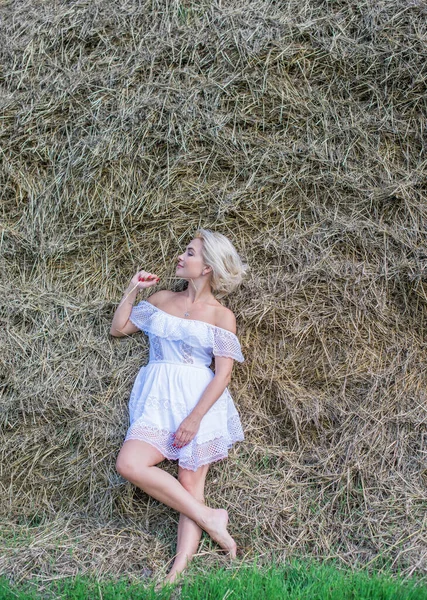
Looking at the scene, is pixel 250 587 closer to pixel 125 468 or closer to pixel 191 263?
pixel 125 468

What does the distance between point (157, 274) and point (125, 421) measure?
0.88 meters

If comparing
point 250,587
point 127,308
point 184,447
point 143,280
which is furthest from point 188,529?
point 143,280

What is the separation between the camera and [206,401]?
3.43 metres

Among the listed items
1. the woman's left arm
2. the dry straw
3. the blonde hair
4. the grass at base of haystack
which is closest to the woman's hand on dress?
the woman's left arm

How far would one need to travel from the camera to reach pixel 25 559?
3092 mm

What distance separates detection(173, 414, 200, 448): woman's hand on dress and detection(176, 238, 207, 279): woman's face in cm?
78

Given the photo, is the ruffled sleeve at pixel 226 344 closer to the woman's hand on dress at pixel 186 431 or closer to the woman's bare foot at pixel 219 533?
the woman's hand on dress at pixel 186 431

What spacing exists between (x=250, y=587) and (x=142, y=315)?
1582mm

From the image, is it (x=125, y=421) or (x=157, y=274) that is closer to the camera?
(x=125, y=421)

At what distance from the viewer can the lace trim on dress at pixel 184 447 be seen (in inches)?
133

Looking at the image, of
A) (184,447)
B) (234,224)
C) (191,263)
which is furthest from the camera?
(234,224)

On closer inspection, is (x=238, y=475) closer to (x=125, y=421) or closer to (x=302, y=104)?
(x=125, y=421)

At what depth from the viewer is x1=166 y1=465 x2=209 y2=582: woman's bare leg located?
3.07m

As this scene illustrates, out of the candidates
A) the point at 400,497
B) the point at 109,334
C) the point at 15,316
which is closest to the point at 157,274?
the point at 109,334
